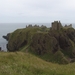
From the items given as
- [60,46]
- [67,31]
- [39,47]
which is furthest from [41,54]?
[67,31]

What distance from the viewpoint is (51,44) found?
12975cm

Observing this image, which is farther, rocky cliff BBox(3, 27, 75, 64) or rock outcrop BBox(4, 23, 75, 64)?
rock outcrop BBox(4, 23, 75, 64)

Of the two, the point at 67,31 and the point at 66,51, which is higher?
the point at 67,31

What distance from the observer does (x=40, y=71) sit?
1808 centimetres

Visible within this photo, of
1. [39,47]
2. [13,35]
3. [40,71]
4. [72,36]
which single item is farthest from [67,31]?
[40,71]

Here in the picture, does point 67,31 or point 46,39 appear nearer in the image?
point 46,39

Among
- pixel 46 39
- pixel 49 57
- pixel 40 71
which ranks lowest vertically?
pixel 49 57

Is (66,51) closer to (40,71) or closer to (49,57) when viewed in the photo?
(49,57)

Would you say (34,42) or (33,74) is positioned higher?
(33,74)

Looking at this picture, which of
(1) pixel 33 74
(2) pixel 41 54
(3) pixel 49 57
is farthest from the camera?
(2) pixel 41 54

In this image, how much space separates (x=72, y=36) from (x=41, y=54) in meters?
31.4

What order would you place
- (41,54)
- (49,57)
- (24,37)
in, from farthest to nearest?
(24,37), (41,54), (49,57)

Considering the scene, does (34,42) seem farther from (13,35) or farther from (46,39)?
(13,35)

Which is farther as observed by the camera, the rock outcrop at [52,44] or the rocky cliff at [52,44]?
the rock outcrop at [52,44]
